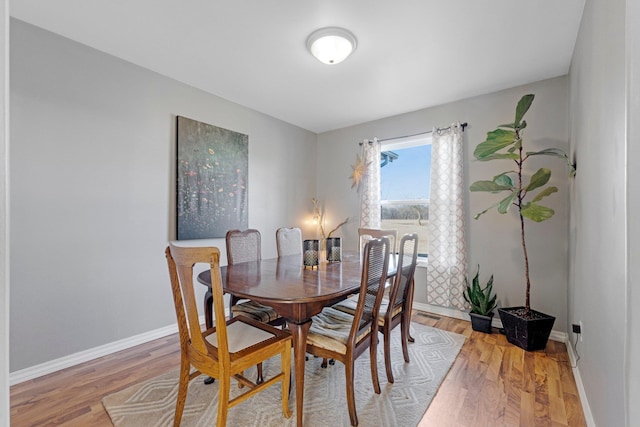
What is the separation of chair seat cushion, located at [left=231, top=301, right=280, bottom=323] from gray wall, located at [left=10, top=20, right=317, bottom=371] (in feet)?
3.72

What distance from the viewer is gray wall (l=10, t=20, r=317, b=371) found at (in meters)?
2.00

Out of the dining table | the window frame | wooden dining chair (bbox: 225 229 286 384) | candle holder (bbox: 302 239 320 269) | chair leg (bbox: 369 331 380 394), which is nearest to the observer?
the dining table

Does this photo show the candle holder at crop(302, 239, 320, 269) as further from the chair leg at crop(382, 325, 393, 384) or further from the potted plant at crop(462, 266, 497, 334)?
the potted plant at crop(462, 266, 497, 334)

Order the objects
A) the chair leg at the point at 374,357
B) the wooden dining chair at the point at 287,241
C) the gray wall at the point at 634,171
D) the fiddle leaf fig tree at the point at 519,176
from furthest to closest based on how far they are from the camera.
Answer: the wooden dining chair at the point at 287,241
the fiddle leaf fig tree at the point at 519,176
the chair leg at the point at 374,357
the gray wall at the point at 634,171

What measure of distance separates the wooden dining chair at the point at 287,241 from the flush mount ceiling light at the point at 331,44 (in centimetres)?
160

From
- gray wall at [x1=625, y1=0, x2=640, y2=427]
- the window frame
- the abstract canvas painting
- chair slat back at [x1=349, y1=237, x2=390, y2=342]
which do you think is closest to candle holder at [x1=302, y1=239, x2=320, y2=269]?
chair slat back at [x1=349, y1=237, x2=390, y2=342]

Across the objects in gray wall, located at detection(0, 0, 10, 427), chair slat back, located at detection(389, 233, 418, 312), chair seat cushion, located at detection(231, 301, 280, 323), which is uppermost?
gray wall, located at detection(0, 0, 10, 427)

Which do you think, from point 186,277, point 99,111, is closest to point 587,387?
point 186,277

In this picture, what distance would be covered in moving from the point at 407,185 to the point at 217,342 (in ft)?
10.4

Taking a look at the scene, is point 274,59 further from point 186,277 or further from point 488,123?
point 488,123

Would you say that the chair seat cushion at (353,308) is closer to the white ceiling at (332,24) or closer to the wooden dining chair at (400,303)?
the wooden dining chair at (400,303)

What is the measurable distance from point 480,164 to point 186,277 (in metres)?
3.13

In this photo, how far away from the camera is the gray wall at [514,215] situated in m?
2.66

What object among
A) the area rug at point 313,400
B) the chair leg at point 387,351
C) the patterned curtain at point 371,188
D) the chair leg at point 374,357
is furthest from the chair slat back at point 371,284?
the patterned curtain at point 371,188
